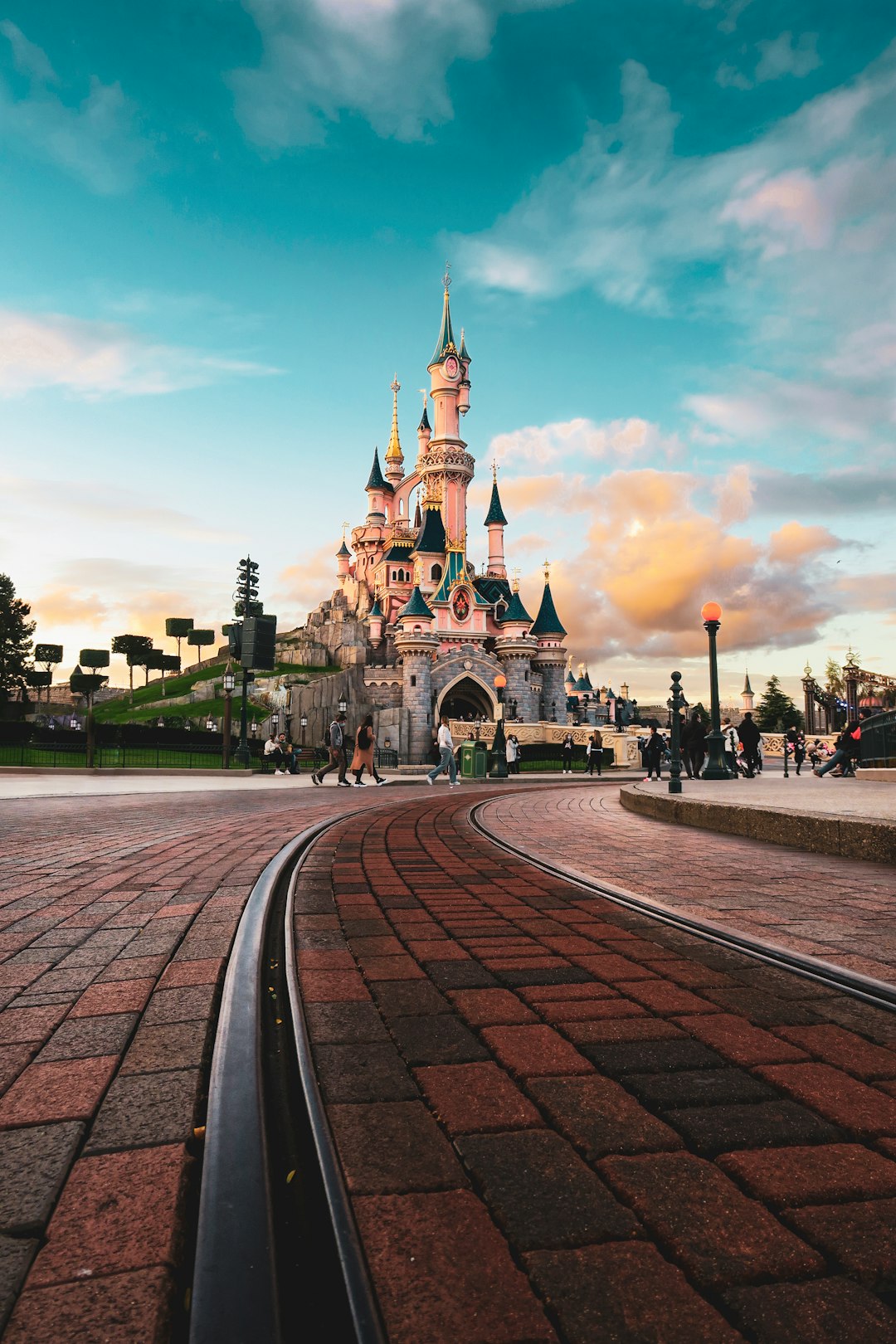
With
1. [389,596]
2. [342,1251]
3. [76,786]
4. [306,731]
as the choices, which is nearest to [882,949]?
[342,1251]

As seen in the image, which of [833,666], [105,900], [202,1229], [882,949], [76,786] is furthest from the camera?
[833,666]

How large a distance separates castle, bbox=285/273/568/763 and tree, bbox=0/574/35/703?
20.0 m

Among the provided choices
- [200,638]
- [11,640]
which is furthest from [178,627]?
[11,640]

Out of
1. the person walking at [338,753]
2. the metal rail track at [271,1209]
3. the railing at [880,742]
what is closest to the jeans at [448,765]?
the person walking at [338,753]

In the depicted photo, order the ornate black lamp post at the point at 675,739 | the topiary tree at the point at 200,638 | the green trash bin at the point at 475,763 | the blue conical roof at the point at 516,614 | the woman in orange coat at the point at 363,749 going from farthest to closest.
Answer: the topiary tree at the point at 200,638
the blue conical roof at the point at 516,614
the green trash bin at the point at 475,763
the woman in orange coat at the point at 363,749
the ornate black lamp post at the point at 675,739

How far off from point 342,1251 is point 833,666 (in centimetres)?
7532

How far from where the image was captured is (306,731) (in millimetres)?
63719

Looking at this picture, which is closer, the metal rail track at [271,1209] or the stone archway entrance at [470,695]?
the metal rail track at [271,1209]

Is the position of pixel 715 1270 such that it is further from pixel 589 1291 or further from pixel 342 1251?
pixel 342 1251

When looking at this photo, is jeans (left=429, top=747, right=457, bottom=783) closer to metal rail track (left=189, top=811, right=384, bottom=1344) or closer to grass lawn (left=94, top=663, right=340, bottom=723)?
metal rail track (left=189, top=811, right=384, bottom=1344)

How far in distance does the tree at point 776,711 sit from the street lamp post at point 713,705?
69.8 m

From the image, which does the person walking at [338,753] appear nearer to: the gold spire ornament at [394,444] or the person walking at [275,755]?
the person walking at [275,755]

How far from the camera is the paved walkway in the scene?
3.88m

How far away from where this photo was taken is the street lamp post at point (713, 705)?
570 inches
